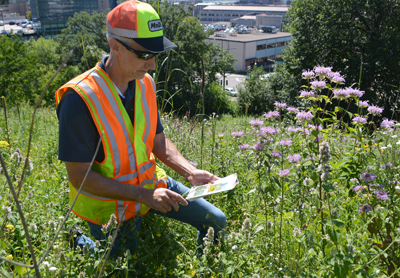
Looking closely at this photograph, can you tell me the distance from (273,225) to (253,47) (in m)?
64.6

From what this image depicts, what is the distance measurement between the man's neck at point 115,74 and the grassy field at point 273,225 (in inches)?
28.6

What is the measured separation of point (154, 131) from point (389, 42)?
18032mm

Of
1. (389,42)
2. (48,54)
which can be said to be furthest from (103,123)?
(48,54)

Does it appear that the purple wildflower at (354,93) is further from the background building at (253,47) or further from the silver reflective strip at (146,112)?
the background building at (253,47)

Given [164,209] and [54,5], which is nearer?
[164,209]

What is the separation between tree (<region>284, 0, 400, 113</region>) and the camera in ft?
55.8

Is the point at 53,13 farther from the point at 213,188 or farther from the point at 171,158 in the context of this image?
the point at 213,188

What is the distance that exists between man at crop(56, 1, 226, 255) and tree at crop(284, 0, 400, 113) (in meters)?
16.3

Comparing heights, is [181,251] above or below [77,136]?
below

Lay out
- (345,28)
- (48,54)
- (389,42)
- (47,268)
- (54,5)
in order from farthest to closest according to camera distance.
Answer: (54,5) < (48,54) < (345,28) < (389,42) < (47,268)

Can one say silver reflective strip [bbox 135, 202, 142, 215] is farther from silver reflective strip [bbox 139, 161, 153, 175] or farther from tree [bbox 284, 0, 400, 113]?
tree [bbox 284, 0, 400, 113]

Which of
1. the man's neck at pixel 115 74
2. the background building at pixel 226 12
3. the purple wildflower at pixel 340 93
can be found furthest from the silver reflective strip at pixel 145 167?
the background building at pixel 226 12

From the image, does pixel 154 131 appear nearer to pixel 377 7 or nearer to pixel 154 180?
pixel 154 180

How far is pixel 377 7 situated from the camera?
17.6 metres
